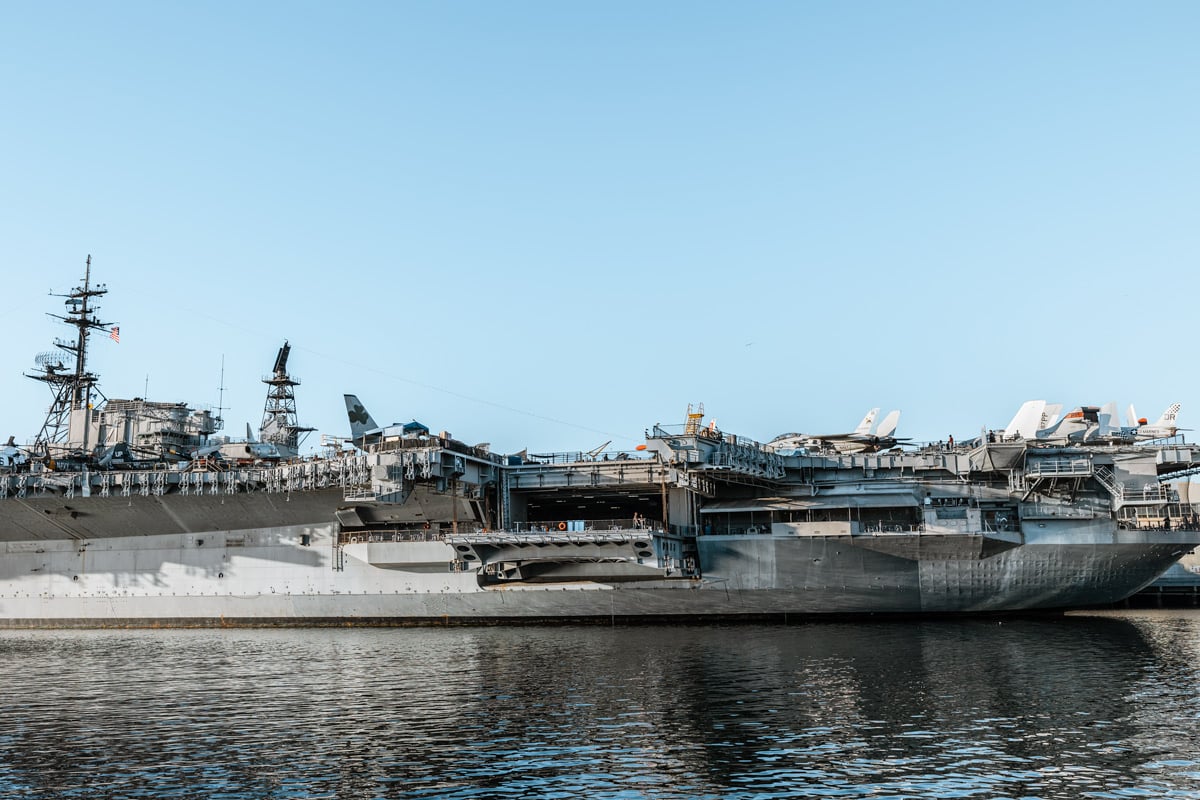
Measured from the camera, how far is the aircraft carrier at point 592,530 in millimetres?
32094

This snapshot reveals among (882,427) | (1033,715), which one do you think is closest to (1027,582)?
(882,427)

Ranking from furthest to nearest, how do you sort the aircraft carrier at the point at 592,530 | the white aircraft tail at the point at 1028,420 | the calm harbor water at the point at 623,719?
the white aircraft tail at the point at 1028,420
the aircraft carrier at the point at 592,530
the calm harbor water at the point at 623,719

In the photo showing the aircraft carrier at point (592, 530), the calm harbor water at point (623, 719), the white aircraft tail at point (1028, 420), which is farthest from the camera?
the white aircraft tail at point (1028, 420)

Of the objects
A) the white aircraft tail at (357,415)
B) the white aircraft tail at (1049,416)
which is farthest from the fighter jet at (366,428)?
the white aircraft tail at (1049,416)

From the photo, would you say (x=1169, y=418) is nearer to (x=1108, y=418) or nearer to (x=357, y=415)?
(x=1108, y=418)

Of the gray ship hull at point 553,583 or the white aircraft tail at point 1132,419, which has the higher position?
the white aircraft tail at point 1132,419

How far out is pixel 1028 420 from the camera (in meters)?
35.2

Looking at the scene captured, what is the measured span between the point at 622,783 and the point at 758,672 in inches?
360

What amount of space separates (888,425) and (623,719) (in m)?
24.3

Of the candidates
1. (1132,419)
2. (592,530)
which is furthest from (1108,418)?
(592,530)

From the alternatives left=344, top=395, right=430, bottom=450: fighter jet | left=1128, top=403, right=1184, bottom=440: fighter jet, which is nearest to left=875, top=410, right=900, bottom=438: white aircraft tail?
left=1128, top=403, right=1184, bottom=440: fighter jet

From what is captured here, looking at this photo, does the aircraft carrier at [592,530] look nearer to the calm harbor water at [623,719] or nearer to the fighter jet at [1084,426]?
the fighter jet at [1084,426]

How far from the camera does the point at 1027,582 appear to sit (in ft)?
107

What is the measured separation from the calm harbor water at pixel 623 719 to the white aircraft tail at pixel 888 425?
11401mm
